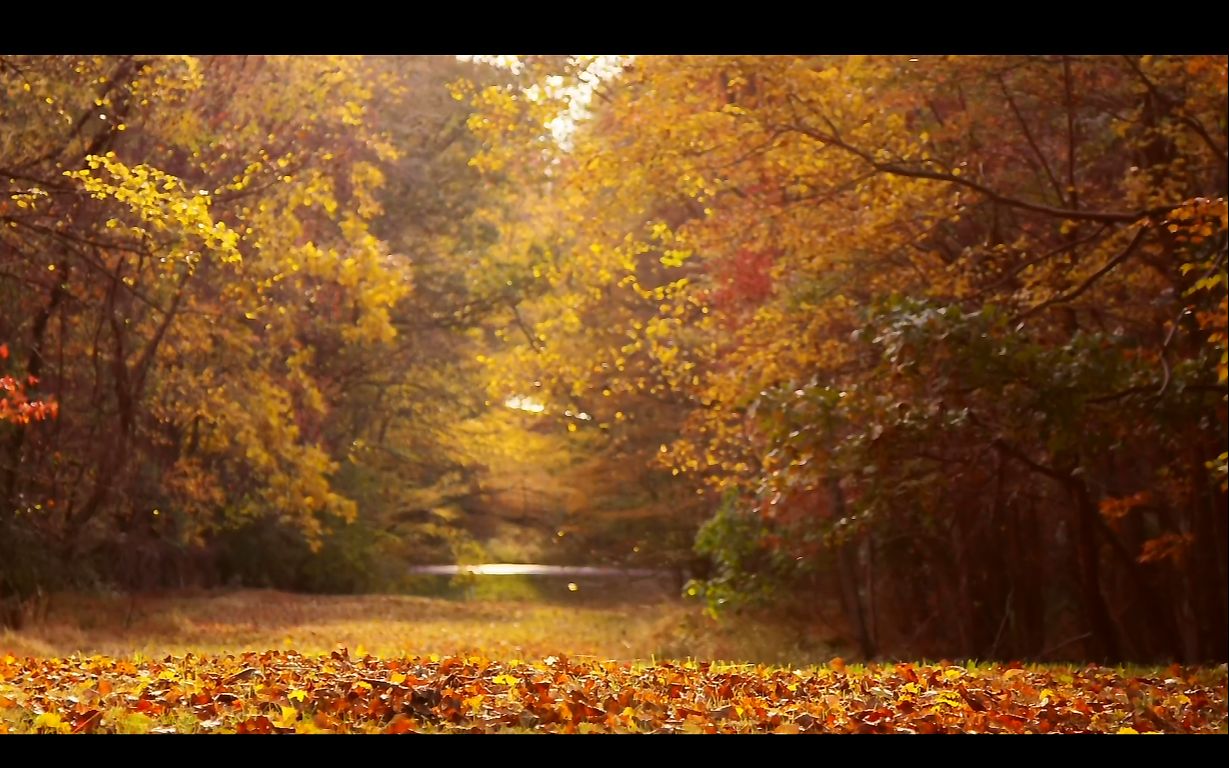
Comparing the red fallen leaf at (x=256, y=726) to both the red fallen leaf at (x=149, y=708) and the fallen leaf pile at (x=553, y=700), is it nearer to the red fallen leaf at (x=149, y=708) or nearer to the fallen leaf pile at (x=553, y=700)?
the fallen leaf pile at (x=553, y=700)

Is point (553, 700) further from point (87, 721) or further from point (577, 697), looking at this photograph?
point (87, 721)

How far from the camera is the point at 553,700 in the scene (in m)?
6.91

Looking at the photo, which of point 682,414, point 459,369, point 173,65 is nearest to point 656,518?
point 682,414

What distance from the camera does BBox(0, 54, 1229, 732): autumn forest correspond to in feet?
29.0

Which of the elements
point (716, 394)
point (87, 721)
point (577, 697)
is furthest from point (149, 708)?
point (716, 394)

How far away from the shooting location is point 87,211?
1752 cm

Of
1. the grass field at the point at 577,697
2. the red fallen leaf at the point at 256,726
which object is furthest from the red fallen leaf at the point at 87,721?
the red fallen leaf at the point at 256,726

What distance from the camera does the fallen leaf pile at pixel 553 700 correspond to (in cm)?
650

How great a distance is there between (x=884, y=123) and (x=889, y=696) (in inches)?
298

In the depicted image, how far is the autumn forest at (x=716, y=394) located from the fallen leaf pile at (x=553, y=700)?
0.05m

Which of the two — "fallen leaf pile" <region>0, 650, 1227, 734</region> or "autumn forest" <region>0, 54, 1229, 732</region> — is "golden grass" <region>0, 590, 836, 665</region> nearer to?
"autumn forest" <region>0, 54, 1229, 732</region>

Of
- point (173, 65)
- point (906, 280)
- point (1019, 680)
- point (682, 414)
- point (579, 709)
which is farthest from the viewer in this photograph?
point (682, 414)

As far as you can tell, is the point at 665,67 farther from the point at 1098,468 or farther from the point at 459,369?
the point at 459,369

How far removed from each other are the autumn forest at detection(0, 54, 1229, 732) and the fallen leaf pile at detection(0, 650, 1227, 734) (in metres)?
0.05
